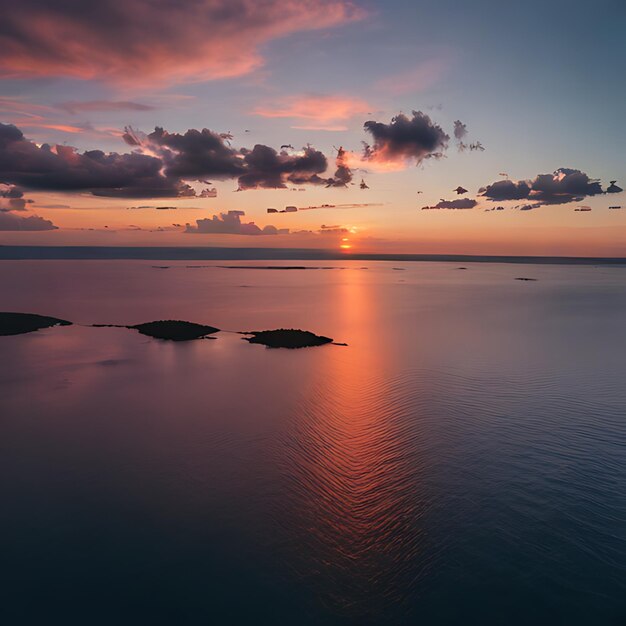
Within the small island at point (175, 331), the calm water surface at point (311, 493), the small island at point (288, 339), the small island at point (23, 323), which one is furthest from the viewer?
the small island at point (23, 323)

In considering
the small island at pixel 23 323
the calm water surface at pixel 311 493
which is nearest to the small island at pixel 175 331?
the calm water surface at pixel 311 493

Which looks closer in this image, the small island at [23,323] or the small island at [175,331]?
the small island at [175,331]

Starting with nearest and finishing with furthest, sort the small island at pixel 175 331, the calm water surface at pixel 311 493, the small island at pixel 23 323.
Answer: the calm water surface at pixel 311 493 → the small island at pixel 175 331 → the small island at pixel 23 323

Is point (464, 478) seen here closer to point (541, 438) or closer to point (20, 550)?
point (541, 438)

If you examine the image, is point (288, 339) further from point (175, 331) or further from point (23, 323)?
point (23, 323)

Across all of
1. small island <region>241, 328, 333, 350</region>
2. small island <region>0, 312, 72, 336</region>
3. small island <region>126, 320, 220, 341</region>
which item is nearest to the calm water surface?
small island <region>241, 328, 333, 350</region>

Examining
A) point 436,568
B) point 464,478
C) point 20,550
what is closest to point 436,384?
point 464,478

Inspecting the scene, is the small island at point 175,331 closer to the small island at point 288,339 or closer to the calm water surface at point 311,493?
the small island at point 288,339

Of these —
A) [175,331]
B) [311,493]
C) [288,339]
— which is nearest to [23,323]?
[175,331]
